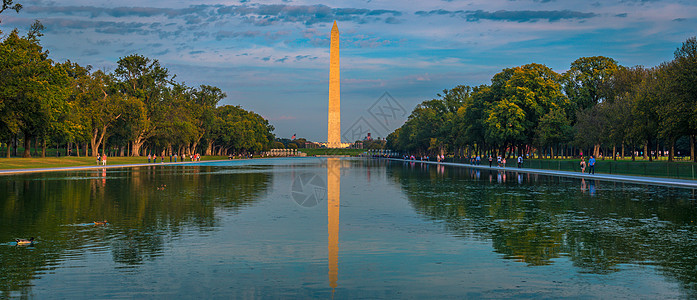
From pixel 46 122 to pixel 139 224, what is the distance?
60.2 m

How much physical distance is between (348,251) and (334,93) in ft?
360

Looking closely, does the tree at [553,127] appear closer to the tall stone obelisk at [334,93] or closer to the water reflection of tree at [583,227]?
the tall stone obelisk at [334,93]

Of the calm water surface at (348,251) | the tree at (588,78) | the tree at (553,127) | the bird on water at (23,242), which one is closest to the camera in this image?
the calm water surface at (348,251)

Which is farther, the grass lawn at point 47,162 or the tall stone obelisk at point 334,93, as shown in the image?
the tall stone obelisk at point 334,93

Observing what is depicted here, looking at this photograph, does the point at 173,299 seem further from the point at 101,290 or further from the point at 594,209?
the point at 594,209

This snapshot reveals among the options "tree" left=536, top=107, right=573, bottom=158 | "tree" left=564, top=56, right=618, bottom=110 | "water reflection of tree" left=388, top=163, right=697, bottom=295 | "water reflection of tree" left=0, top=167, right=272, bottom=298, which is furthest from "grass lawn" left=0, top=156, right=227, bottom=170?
"tree" left=564, top=56, right=618, bottom=110

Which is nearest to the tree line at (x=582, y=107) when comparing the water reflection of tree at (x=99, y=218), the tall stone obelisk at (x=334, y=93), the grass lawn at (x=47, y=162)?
the tall stone obelisk at (x=334, y=93)

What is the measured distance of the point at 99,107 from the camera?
87.5 meters

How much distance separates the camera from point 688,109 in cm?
4331

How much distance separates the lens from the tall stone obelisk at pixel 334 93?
11388cm

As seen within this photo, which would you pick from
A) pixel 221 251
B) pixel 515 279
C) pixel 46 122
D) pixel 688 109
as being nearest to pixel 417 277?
pixel 515 279

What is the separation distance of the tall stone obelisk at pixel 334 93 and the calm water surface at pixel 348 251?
314ft

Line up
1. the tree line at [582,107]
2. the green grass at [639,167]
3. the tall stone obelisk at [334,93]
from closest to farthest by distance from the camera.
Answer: the green grass at [639,167] < the tree line at [582,107] < the tall stone obelisk at [334,93]

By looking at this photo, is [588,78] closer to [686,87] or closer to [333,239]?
[686,87]
